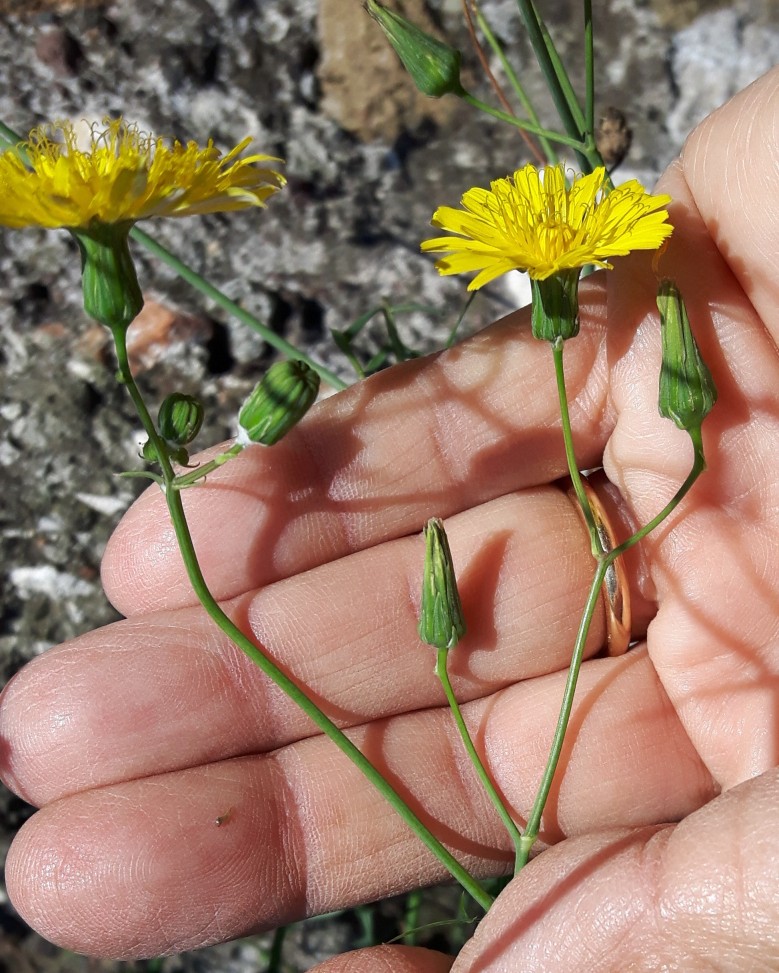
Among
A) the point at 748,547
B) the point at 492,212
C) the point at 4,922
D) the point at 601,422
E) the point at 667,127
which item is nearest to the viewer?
the point at 492,212

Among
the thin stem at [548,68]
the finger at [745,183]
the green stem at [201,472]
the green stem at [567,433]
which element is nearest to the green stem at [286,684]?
the green stem at [201,472]

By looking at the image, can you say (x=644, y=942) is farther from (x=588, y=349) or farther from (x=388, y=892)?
(x=588, y=349)

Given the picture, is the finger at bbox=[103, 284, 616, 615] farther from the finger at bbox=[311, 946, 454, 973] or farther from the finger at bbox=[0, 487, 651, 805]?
the finger at bbox=[311, 946, 454, 973]

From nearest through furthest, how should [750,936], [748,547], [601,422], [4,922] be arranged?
1. [750,936]
2. [748,547]
3. [601,422]
4. [4,922]

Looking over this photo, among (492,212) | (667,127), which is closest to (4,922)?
(492,212)

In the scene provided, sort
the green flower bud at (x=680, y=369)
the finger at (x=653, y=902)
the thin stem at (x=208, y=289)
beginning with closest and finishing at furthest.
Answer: the finger at (x=653, y=902) < the green flower bud at (x=680, y=369) < the thin stem at (x=208, y=289)

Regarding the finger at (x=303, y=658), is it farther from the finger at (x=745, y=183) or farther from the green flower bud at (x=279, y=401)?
the finger at (x=745, y=183)
